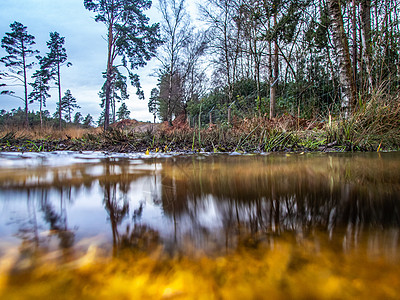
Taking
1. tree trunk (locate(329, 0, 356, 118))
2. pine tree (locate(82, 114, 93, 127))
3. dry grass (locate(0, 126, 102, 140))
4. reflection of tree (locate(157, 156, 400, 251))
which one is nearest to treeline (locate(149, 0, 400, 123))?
tree trunk (locate(329, 0, 356, 118))

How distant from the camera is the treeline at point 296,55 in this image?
13.3 feet

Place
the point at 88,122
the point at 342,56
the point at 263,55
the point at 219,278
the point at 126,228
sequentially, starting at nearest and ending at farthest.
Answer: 1. the point at 219,278
2. the point at 126,228
3. the point at 342,56
4. the point at 263,55
5. the point at 88,122

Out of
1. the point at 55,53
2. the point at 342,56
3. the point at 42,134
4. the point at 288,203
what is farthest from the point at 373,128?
the point at 55,53

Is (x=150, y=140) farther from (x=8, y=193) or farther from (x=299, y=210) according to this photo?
(x=299, y=210)

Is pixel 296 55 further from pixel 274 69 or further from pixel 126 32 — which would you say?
pixel 126 32

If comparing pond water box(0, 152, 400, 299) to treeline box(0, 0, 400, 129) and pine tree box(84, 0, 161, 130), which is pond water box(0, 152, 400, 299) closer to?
treeline box(0, 0, 400, 129)

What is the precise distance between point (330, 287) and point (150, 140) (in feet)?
12.7

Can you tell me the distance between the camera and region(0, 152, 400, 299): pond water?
0.87ft

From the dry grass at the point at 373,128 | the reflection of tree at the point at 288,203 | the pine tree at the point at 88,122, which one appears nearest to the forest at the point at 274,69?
the dry grass at the point at 373,128

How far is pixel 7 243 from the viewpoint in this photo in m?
0.39

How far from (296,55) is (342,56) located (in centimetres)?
494

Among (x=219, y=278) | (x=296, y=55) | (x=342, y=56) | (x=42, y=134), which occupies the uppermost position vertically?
(x=296, y=55)

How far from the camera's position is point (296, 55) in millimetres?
8391

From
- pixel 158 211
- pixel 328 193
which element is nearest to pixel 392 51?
pixel 328 193
